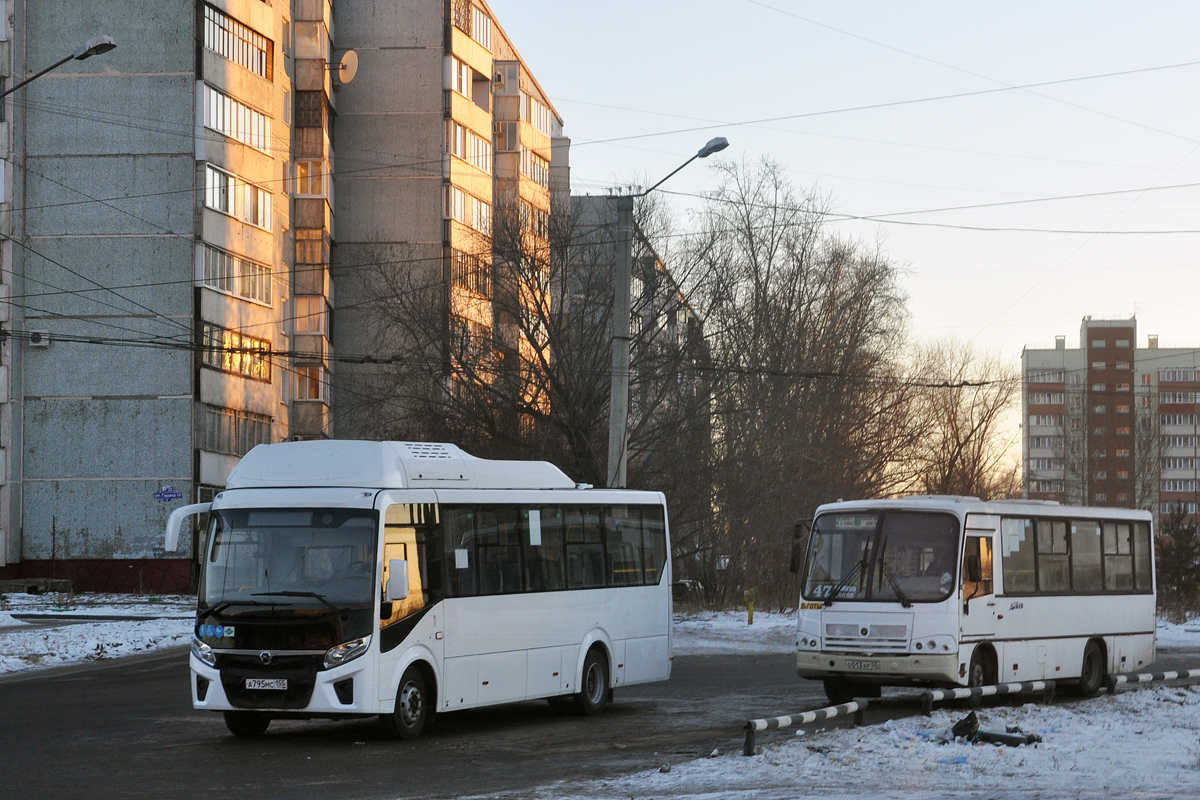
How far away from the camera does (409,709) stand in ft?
48.5

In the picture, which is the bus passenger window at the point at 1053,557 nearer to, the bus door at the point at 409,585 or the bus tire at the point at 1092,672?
the bus tire at the point at 1092,672

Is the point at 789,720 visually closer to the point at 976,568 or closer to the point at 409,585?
the point at 409,585

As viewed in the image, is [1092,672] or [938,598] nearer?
[938,598]

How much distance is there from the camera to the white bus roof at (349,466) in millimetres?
15102

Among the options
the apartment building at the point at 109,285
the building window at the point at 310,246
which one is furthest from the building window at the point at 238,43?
the building window at the point at 310,246

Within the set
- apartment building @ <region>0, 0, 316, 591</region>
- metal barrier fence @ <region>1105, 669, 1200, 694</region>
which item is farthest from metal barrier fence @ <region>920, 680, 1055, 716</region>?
apartment building @ <region>0, 0, 316, 591</region>

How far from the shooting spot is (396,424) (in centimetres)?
4147

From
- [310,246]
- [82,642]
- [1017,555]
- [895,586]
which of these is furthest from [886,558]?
[310,246]

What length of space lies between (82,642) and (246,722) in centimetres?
1507

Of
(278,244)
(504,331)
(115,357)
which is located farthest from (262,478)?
(278,244)

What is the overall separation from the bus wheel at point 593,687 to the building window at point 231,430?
3613cm

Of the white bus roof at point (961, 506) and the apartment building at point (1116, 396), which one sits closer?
the white bus roof at point (961, 506)

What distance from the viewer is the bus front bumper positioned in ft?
57.9

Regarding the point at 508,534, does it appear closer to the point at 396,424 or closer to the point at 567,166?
the point at 396,424
